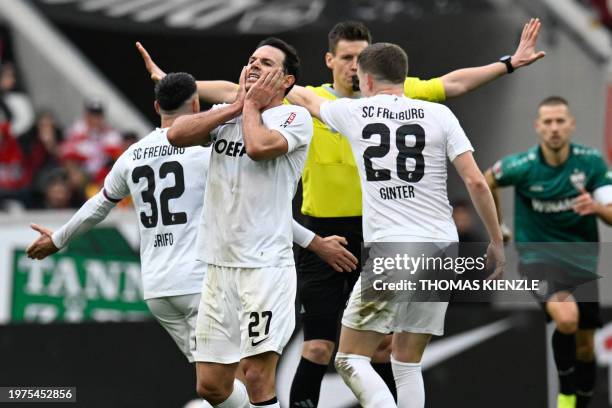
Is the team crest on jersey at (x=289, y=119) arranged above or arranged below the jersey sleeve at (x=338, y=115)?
below

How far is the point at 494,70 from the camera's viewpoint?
7664 millimetres

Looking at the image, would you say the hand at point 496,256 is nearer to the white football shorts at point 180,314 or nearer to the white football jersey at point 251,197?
the white football jersey at point 251,197

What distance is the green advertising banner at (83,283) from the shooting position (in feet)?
41.7

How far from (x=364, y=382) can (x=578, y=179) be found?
341 cm

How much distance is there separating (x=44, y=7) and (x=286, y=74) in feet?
36.1

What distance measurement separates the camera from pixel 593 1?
14766mm

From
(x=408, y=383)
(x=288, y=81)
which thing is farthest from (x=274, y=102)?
(x=408, y=383)

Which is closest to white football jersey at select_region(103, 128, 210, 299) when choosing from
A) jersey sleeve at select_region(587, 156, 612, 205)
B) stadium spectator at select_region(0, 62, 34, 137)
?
jersey sleeve at select_region(587, 156, 612, 205)

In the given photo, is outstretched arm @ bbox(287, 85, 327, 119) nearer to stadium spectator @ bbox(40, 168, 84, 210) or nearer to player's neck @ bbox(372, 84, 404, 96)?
player's neck @ bbox(372, 84, 404, 96)

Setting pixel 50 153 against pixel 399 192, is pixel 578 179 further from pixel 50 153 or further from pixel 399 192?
pixel 50 153

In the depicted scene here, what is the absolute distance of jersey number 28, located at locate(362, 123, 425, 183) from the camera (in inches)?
275

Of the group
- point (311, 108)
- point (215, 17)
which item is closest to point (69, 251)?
point (215, 17)

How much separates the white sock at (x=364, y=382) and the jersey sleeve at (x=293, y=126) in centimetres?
132

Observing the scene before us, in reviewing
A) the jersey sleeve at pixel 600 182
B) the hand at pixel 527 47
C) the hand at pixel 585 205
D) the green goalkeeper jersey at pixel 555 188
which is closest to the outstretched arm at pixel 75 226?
the hand at pixel 527 47
